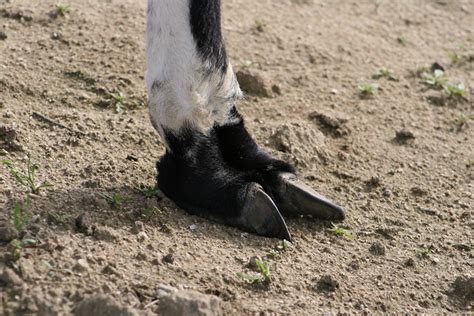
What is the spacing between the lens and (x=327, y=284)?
11.2 feet

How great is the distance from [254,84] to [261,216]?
1629 millimetres

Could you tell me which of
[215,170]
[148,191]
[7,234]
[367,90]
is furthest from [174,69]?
[367,90]

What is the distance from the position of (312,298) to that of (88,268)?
910 mm

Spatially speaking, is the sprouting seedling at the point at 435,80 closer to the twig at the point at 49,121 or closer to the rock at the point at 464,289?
the rock at the point at 464,289

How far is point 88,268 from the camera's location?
3.10m

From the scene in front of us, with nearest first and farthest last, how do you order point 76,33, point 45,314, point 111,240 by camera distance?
point 45,314 < point 111,240 < point 76,33

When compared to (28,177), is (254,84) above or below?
above

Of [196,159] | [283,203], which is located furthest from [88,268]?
[283,203]

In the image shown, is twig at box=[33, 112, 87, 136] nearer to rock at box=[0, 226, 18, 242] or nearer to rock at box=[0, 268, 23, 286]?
rock at box=[0, 226, 18, 242]

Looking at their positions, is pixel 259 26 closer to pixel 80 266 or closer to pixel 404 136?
pixel 404 136

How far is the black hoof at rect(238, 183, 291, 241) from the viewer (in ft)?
11.6

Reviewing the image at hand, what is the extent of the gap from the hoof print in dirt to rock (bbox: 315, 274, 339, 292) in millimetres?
555

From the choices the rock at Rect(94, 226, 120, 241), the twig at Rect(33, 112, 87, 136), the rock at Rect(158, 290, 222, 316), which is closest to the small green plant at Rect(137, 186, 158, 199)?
the rock at Rect(94, 226, 120, 241)

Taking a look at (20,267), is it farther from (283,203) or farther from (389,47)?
(389,47)
